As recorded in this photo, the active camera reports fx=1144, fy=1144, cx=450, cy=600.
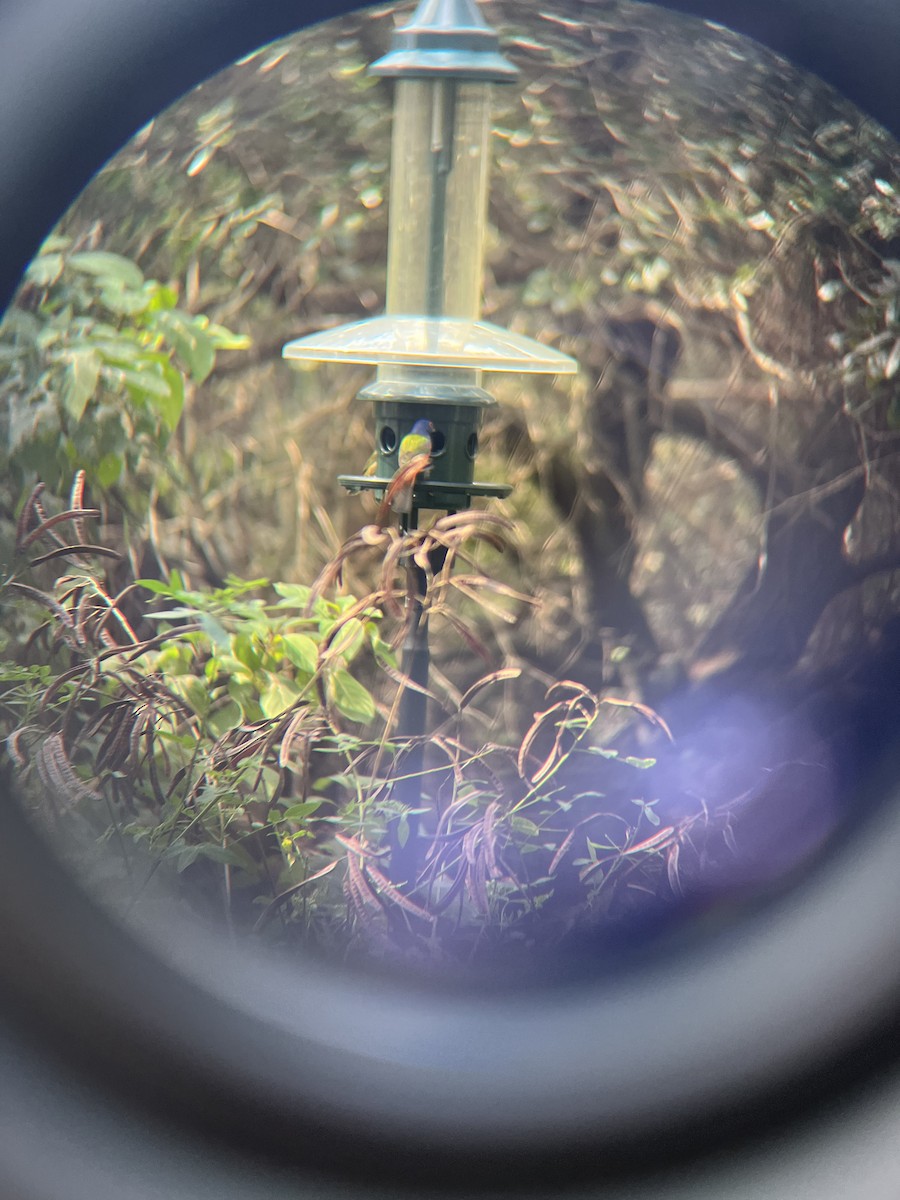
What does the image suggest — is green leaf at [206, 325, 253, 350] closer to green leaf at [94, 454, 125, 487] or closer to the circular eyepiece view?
the circular eyepiece view

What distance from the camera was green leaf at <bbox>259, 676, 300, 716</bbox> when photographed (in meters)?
1.16

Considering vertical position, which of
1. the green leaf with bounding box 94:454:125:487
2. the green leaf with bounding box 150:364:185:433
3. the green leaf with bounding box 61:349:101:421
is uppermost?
the green leaf with bounding box 61:349:101:421

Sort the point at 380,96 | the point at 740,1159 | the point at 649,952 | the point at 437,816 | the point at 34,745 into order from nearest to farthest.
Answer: the point at 740,1159, the point at 649,952, the point at 34,745, the point at 437,816, the point at 380,96

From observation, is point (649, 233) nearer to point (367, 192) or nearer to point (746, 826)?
point (367, 192)

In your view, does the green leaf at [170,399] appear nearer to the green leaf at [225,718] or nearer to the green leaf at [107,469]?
the green leaf at [107,469]

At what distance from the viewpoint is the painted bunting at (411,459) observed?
970 mm

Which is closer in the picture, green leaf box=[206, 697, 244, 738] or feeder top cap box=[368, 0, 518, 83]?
feeder top cap box=[368, 0, 518, 83]

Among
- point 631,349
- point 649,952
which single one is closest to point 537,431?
point 631,349

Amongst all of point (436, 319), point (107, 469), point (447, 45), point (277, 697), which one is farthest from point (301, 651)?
point (447, 45)

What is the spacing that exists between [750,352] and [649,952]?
79 cm

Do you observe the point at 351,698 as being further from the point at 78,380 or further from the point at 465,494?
the point at 78,380

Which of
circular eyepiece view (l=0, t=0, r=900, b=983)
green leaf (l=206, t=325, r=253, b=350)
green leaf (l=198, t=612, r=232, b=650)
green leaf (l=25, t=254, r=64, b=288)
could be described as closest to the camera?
green leaf (l=25, t=254, r=64, b=288)

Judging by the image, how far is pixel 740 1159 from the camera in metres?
0.70

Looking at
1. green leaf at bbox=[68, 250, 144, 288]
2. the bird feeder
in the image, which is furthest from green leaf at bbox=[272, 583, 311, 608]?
green leaf at bbox=[68, 250, 144, 288]
